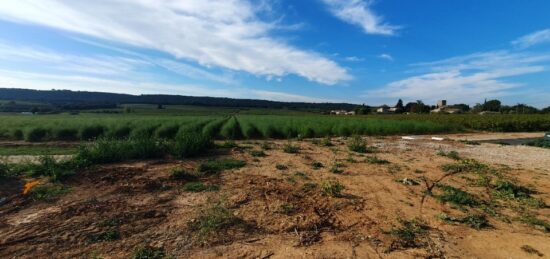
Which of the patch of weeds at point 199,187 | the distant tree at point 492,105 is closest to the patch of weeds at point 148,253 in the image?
the patch of weeds at point 199,187

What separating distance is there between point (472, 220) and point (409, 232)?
52.6 inches

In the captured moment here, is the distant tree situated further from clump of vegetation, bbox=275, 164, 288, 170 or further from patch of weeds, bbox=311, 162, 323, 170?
clump of vegetation, bbox=275, 164, 288, 170

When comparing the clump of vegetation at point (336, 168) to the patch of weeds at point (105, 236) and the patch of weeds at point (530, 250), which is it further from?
the patch of weeds at point (105, 236)

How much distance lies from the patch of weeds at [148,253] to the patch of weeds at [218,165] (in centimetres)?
436

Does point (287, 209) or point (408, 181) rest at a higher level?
point (408, 181)

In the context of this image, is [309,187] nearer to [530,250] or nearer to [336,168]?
[336,168]

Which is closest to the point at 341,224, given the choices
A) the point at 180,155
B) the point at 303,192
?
the point at 303,192

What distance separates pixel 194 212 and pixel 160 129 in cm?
1787

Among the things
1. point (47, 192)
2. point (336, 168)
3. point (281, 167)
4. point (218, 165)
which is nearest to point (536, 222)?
point (336, 168)

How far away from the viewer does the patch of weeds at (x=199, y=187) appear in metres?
6.84

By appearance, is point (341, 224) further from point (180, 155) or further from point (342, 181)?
point (180, 155)

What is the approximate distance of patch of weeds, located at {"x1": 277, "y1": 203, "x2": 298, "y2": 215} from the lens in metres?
5.59

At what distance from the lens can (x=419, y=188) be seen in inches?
285

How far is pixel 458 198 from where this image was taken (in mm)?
6289
